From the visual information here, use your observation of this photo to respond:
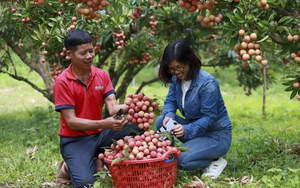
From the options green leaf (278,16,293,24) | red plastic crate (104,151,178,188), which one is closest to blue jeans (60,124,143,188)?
red plastic crate (104,151,178,188)

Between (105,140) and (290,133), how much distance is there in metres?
2.66

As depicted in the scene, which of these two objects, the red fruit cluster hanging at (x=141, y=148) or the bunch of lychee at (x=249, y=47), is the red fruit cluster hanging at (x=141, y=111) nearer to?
the red fruit cluster hanging at (x=141, y=148)

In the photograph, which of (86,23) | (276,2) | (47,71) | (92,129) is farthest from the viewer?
(47,71)

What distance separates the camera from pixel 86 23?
16.1 feet

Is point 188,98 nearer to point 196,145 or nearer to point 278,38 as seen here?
point 196,145

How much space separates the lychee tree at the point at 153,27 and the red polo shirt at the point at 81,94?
507 mm

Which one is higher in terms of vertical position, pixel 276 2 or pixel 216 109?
pixel 276 2

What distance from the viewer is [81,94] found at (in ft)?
12.3

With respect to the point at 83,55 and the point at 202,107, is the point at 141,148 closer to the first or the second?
the point at 202,107

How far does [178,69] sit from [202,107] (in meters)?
0.35

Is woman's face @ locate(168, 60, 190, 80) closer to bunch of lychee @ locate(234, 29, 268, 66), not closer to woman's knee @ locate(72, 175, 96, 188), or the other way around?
bunch of lychee @ locate(234, 29, 268, 66)

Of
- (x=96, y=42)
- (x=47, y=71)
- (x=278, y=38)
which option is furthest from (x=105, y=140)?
(x=47, y=71)

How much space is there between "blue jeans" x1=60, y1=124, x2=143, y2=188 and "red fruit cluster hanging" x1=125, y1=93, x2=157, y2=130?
26cm

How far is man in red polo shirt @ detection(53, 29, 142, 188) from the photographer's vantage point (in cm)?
361
